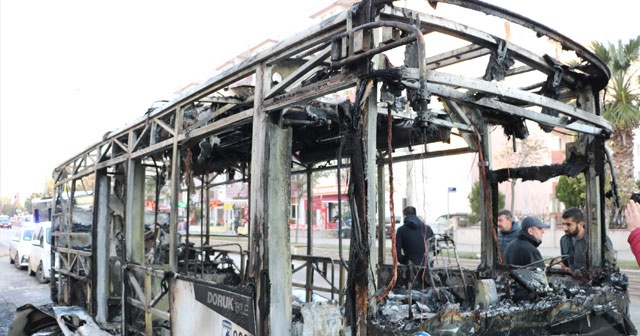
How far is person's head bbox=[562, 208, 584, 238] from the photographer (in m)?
5.70

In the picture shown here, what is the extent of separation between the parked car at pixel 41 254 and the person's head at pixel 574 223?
45.8 feet

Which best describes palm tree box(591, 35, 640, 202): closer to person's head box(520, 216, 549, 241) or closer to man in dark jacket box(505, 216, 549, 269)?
person's head box(520, 216, 549, 241)

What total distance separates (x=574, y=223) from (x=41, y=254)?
15.2 m

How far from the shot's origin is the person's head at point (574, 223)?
570 cm

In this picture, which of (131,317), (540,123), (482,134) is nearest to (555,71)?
(540,123)

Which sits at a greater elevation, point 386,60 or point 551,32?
point 551,32

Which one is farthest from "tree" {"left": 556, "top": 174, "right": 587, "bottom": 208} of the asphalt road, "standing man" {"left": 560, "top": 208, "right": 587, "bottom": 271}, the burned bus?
the asphalt road

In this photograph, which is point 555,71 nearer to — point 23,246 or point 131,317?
point 131,317

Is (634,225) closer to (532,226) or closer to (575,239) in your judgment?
(575,239)

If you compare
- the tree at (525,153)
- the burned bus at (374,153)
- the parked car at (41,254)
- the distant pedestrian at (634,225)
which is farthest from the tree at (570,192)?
the distant pedestrian at (634,225)

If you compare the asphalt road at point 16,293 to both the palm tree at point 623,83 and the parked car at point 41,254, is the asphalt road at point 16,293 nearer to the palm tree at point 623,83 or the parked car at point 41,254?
the parked car at point 41,254

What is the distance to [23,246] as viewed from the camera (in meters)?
18.4

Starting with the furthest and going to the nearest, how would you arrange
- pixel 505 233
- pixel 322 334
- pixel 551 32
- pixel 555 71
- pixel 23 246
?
pixel 23 246
pixel 505 233
pixel 555 71
pixel 551 32
pixel 322 334

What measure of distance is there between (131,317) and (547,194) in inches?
1281
